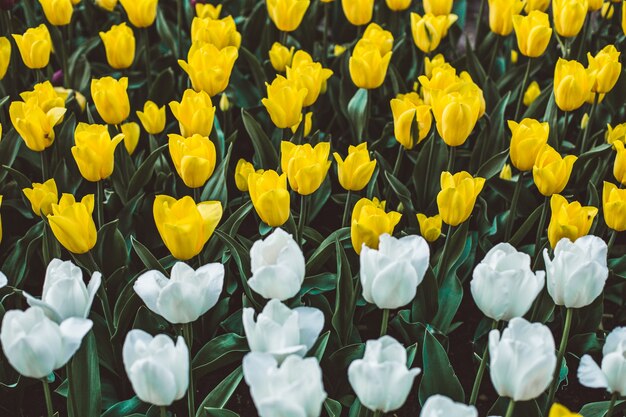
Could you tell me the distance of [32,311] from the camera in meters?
1.28

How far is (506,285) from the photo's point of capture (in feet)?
4.66

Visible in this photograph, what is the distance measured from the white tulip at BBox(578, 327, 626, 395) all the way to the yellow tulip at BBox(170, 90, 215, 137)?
1043 mm

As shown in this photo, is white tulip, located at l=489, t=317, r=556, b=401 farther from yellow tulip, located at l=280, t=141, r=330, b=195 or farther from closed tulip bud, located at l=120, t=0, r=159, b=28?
closed tulip bud, located at l=120, t=0, r=159, b=28

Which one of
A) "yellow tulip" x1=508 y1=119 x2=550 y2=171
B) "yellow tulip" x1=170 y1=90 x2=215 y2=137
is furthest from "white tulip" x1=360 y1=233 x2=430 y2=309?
"yellow tulip" x1=170 y1=90 x2=215 y2=137

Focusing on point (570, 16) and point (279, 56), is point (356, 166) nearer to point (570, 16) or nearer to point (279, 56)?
point (279, 56)

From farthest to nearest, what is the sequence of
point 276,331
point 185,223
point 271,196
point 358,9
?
point 358,9
point 271,196
point 185,223
point 276,331

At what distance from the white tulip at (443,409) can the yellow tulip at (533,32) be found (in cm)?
147

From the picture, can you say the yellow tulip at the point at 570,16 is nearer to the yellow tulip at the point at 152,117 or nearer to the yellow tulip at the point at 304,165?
the yellow tulip at the point at 304,165

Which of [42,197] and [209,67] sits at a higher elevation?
[209,67]

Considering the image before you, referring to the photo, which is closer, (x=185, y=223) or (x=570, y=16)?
(x=185, y=223)

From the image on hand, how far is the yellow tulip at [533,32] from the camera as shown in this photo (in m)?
2.37

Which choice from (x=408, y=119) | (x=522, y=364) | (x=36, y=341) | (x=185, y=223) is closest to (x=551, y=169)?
(x=408, y=119)

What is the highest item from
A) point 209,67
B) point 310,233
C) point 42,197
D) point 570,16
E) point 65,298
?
point 570,16

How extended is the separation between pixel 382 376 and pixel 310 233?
90 cm
